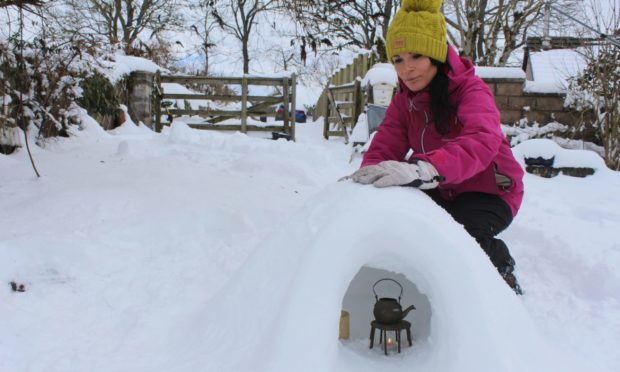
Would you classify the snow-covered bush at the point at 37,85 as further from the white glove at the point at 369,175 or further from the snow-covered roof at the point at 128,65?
the white glove at the point at 369,175

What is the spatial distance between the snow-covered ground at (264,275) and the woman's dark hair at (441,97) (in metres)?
0.49

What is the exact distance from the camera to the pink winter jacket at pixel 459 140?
1.66 metres

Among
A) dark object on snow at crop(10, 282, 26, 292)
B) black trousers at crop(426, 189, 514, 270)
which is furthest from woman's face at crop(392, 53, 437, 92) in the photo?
dark object on snow at crop(10, 282, 26, 292)

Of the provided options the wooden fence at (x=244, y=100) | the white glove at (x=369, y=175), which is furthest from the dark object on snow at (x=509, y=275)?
the wooden fence at (x=244, y=100)

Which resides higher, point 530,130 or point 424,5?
point 424,5

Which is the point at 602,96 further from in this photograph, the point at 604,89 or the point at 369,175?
the point at 369,175

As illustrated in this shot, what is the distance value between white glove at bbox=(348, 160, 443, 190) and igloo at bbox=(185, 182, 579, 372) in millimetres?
36

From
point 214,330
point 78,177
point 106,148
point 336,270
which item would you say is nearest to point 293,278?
point 336,270

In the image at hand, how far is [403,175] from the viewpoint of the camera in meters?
1.55

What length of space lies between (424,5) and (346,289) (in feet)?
4.10

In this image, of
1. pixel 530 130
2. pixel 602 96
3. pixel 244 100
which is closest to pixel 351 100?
pixel 244 100

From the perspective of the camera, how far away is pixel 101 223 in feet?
9.41

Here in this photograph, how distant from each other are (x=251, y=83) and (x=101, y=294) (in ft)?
27.0

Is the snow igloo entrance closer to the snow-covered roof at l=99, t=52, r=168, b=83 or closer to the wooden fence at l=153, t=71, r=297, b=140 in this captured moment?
the snow-covered roof at l=99, t=52, r=168, b=83
